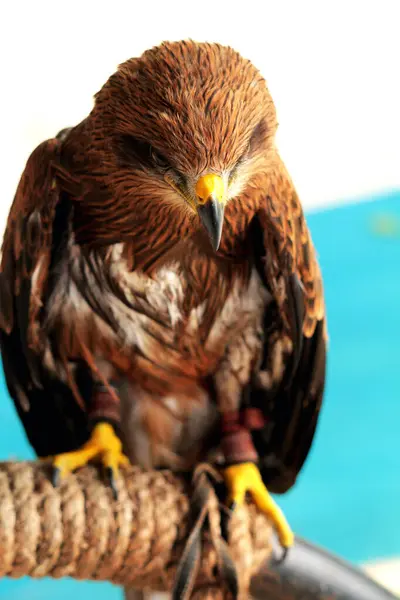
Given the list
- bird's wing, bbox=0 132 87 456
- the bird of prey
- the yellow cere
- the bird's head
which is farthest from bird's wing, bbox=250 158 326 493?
bird's wing, bbox=0 132 87 456

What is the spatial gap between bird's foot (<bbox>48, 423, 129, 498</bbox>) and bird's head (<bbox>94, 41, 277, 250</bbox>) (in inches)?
15.4

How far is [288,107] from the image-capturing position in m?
2.38

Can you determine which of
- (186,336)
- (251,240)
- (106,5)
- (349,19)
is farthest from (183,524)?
(349,19)

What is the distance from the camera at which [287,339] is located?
1392 mm

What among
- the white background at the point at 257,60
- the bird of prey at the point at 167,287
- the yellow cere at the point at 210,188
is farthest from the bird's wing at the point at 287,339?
the white background at the point at 257,60

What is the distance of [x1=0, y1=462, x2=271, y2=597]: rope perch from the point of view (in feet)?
3.41

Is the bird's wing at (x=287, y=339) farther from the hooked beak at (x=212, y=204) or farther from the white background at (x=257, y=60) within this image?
the white background at (x=257, y=60)

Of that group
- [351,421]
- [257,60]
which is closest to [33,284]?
[257,60]

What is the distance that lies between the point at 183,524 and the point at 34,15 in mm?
1524

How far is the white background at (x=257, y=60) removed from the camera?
212 centimetres

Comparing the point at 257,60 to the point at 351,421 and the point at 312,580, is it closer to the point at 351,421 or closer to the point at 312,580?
the point at 351,421

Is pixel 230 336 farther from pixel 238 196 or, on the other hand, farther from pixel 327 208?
pixel 327 208

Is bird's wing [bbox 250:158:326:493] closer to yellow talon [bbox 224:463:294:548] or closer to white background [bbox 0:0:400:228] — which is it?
yellow talon [bbox 224:463:294:548]

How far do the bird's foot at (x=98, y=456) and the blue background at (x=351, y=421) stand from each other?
1.32 meters
